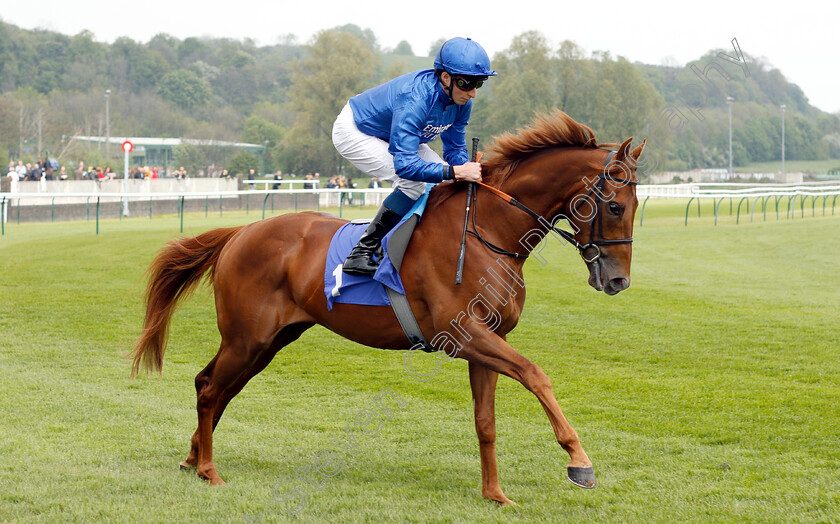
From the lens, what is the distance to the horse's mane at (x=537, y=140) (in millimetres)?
4059

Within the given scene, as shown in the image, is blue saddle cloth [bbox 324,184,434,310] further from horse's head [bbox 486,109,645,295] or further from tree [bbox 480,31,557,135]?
tree [bbox 480,31,557,135]

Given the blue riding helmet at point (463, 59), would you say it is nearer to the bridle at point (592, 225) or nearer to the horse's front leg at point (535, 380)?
the bridle at point (592, 225)

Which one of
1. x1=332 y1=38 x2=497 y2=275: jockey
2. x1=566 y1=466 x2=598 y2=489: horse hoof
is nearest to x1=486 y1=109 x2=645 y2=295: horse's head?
x1=332 y1=38 x2=497 y2=275: jockey

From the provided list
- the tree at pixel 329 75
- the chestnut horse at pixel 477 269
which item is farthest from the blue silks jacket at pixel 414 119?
the tree at pixel 329 75

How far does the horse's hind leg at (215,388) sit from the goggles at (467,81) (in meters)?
1.74

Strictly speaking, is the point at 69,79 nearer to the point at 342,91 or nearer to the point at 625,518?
the point at 342,91

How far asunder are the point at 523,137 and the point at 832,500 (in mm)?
2327

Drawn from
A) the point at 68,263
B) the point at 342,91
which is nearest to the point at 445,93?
the point at 68,263

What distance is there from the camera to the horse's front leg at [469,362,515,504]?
3980 mm

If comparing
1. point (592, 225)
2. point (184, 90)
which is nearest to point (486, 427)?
point (592, 225)

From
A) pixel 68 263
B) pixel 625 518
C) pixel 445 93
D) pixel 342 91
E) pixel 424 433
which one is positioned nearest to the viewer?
pixel 625 518

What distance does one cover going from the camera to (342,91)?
Answer: 45000mm

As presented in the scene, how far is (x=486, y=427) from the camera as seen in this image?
407 cm

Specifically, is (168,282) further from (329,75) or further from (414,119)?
(329,75)
